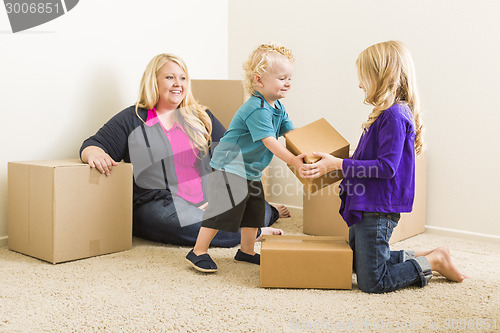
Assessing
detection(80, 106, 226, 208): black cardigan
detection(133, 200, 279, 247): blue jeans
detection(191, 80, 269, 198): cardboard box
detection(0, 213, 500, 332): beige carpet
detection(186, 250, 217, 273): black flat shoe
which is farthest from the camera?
detection(191, 80, 269, 198): cardboard box

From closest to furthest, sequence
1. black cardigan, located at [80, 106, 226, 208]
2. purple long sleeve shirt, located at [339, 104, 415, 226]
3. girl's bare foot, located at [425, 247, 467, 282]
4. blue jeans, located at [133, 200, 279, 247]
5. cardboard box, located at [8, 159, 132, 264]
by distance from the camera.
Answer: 1. purple long sleeve shirt, located at [339, 104, 415, 226]
2. girl's bare foot, located at [425, 247, 467, 282]
3. cardboard box, located at [8, 159, 132, 264]
4. blue jeans, located at [133, 200, 279, 247]
5. black cardigan, located at [80, 106, 226, 208]

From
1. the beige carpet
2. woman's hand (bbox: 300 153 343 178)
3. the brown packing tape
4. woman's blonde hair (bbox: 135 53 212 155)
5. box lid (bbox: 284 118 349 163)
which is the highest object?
woman's blonde hair (bbox: 135 53 212 155)

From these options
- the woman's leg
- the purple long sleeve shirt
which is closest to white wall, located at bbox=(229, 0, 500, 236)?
the purple long sleeve shirt

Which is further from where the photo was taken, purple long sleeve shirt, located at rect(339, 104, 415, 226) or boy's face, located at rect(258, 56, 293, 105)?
boy's face, located at rect(258, 56, 293, 105)

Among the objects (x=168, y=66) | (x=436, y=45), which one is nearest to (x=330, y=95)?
(x=436, y=45)

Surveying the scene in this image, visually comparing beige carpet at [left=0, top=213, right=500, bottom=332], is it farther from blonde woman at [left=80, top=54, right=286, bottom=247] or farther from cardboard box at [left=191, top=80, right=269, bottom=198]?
cardboard box at [left=191, top=80, right=269, bottom=198]

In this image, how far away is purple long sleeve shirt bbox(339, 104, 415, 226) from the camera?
1375 mm

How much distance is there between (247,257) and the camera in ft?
5.67

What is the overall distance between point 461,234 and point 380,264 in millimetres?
915

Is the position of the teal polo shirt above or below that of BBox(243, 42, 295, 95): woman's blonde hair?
below

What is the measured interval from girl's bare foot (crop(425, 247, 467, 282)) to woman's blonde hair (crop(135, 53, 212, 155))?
107 centimetres

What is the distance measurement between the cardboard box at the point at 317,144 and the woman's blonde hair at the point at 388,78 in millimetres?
106

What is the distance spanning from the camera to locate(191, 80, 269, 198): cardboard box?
2.38 metres

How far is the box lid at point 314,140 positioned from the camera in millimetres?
1459
